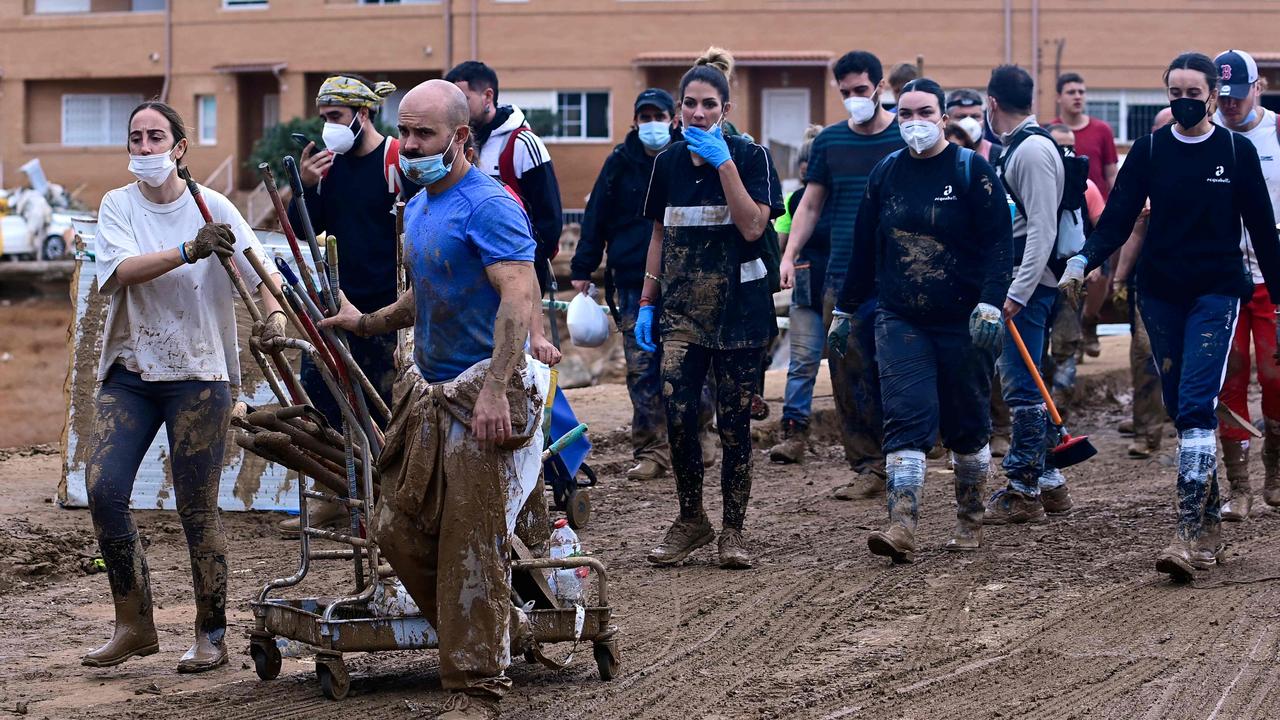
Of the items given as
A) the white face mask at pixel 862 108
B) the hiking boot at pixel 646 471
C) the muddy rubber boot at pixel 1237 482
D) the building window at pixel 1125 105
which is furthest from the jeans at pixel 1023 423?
the building window at pixel 1125 105

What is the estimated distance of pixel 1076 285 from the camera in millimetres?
8414

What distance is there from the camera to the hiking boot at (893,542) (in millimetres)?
7871

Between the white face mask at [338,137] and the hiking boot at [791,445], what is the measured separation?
14.5 ft

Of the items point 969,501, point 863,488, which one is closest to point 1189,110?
point 969,501

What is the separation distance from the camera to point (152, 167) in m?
6.51

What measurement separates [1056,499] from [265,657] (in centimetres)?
506

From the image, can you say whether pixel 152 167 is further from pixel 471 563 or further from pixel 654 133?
pixel 654 133

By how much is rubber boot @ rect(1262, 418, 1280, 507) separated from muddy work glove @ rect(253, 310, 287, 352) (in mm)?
5828

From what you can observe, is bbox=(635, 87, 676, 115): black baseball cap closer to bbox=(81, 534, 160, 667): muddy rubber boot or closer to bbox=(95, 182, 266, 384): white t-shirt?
bbox=(95, 182, 266, 384): white t-shirt

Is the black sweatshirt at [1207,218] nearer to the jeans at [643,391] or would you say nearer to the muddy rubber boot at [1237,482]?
the muddy rubber boot at [1237,482]

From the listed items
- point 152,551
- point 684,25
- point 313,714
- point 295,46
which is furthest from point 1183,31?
point 313,714


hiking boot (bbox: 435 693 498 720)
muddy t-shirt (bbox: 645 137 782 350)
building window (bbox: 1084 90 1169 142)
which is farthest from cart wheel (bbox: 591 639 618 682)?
building window (bbox: 1084 90 1169 142)

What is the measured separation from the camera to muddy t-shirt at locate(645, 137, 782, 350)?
8039 mm

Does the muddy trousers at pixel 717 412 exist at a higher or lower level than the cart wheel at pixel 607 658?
higher
